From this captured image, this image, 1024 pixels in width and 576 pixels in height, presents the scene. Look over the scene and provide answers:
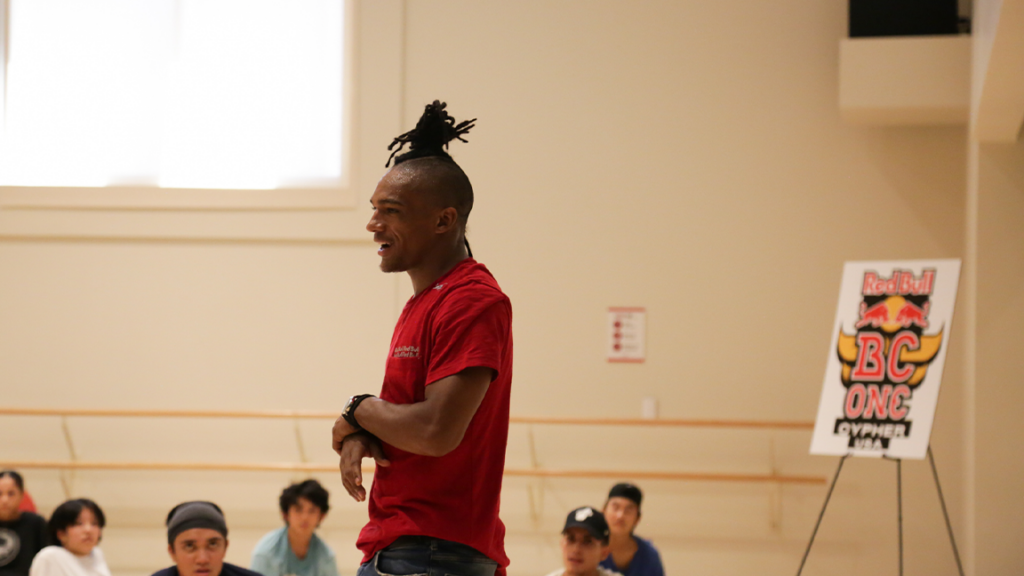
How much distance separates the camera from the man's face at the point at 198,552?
9.66ft

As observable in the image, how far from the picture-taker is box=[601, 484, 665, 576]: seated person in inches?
172

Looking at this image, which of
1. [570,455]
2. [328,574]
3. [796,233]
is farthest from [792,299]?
[328,574]

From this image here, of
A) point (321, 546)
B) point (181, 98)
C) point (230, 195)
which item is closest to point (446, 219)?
point (321, 546)

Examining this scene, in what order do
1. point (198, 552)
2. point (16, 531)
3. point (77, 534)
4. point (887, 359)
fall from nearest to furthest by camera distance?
point (198, 552) → point (77, 534) → point (16, 531) → point (887, 359)

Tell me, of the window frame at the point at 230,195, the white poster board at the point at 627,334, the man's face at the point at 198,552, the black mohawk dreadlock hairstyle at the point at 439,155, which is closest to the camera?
the black mohawk dreadlock hairstyle at the point at 439,155

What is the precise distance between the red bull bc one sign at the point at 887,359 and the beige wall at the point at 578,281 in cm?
101

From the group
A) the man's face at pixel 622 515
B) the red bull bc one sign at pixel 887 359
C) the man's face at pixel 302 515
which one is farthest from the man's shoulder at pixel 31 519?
the red bull bc one sign at pixel 887 359

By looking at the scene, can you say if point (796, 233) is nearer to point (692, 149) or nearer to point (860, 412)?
point (692, 149)

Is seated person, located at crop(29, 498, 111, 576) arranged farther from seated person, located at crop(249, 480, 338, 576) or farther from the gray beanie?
the gray beanie

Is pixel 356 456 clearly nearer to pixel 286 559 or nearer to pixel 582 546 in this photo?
pixel 582 546

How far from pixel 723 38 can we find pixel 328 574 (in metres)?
3.68

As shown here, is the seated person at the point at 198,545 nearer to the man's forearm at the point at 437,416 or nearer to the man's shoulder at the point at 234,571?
the man's shoulder at the point at 234,571

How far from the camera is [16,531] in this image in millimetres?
4539

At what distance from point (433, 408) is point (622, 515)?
10.3ft
